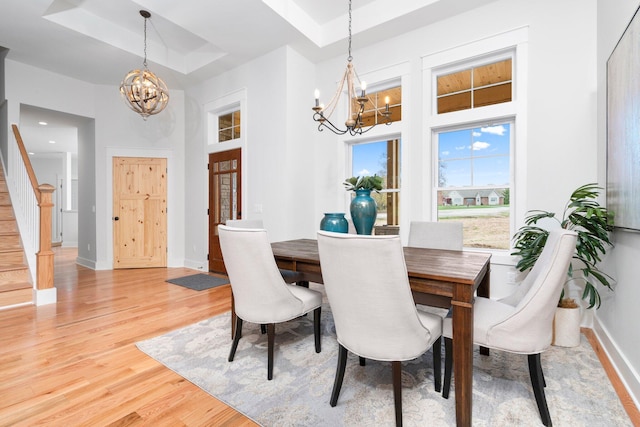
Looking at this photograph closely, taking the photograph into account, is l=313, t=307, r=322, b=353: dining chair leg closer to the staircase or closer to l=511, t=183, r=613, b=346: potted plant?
l=511, t=183, r=613, b=346: potted plant

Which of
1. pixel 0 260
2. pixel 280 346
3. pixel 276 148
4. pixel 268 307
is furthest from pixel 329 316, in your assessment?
pixel 0 260

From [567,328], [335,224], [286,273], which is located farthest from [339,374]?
[567,328]

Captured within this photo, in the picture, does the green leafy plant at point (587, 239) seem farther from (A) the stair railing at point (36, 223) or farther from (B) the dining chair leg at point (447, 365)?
(A) the stair railing at point (36, 223)

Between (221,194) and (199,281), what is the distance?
1.43m

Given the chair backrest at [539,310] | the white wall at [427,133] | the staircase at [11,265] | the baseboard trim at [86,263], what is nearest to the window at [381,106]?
the white wall at [427,133]

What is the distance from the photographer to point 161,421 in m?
1.53

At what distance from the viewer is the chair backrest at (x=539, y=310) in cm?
137

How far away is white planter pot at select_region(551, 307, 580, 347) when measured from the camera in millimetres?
2355

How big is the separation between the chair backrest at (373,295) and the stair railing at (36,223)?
11.8 feet

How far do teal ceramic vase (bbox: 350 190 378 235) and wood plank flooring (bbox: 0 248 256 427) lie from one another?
154cm

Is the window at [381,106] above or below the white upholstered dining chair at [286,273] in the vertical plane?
above

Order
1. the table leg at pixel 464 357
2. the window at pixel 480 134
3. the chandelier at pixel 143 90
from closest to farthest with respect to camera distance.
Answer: the table leg at pixel 464 357, the window at pixel 480 134, the chandelier at pixel 143 90

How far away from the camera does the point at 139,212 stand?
546 centimetres

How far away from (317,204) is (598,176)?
9.91ft
